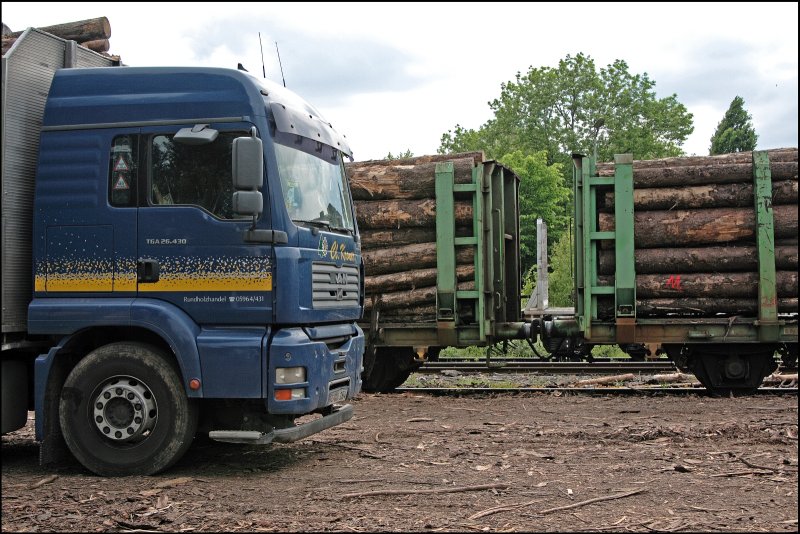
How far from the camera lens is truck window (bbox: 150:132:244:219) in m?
7.03

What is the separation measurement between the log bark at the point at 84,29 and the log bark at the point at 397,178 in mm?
4366

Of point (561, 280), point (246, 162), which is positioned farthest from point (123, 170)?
point (561, 280)

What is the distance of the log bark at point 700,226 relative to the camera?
36.9 ft

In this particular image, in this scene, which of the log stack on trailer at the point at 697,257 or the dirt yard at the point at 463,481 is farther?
the log stack on trailer at the point at 697,257

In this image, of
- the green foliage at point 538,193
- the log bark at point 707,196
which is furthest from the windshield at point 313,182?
the green foliage at point 538,193

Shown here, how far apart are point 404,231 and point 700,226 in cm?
398

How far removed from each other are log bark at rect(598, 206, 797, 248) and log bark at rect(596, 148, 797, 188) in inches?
15.5

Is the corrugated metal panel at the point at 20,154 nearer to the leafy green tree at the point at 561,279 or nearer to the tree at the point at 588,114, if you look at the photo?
the leafy green tree at the point at 561,279

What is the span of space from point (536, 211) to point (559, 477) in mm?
37474

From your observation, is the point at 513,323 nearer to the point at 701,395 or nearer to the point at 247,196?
the point at 701,395

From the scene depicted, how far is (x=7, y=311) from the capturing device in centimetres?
715

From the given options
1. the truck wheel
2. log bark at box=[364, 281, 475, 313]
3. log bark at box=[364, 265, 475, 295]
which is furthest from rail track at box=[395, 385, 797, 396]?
the truck wheel

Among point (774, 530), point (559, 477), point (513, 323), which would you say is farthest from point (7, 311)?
point (513, 323)

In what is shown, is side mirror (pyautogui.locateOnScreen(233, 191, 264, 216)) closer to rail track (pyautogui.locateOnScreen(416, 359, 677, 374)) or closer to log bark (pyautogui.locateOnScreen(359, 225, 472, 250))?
log bark (pyautogui.locateOnScreen(359, 225, 472, 250))
